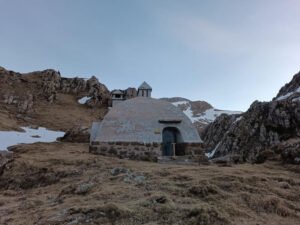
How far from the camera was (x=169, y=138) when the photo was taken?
2217cm

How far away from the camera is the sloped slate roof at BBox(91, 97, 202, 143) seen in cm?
2105

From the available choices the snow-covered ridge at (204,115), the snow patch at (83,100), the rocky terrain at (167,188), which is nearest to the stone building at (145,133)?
the rocky terrain at (167,188)

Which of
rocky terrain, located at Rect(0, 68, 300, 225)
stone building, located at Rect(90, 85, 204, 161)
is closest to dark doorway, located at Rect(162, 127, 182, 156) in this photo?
stone building, located at Rect(90, 85, 204, 161)

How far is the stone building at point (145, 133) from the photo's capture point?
20.8 m

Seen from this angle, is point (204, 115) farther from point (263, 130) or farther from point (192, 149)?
point (192, 149)

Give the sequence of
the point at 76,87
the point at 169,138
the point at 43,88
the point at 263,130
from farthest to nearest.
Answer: the point at 76,87 < the point at 43,88 < the point at 263,130 < the point at 169,138

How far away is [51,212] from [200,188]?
530 centimetres

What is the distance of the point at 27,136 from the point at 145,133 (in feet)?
64.1

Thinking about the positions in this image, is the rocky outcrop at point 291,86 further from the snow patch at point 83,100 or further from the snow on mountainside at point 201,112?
the snow patch at point 83,100

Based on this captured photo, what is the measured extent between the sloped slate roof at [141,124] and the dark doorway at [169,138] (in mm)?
478

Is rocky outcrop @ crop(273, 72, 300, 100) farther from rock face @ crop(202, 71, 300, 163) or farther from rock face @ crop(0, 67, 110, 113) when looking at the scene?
rock face @ crop(0, 67, 110, 113)

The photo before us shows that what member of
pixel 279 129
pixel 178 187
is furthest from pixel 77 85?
pixel 178 187

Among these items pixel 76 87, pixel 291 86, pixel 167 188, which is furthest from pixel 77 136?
pixel 76 87

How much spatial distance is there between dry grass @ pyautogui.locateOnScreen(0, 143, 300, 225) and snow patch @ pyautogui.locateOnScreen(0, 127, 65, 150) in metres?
15.2
